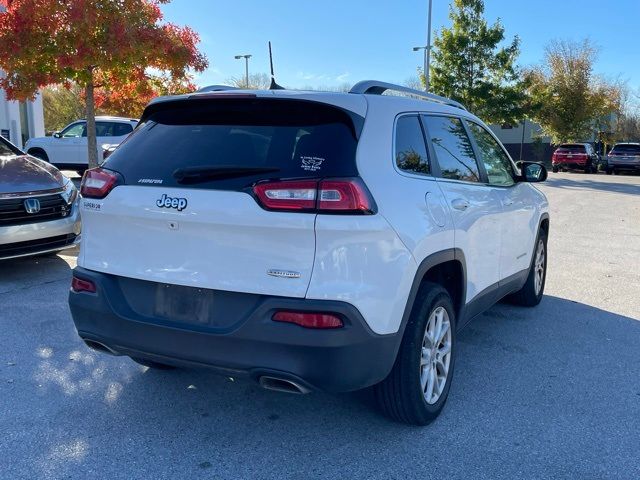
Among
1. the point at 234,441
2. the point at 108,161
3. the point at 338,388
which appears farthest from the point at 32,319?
the point at 338,388

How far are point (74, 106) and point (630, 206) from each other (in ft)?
129

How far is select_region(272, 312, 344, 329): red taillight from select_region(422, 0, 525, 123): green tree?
25.7 m

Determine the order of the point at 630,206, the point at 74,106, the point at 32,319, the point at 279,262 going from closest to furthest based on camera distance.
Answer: the point at 279,262 < the point at 32,319 < the point at 630,206 < the point at 74,106

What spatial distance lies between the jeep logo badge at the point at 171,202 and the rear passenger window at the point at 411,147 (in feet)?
3.67

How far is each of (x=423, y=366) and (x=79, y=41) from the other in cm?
926

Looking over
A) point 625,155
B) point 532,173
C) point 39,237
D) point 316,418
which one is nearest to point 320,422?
point 316,418

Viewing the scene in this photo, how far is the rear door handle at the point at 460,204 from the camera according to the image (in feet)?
11.7

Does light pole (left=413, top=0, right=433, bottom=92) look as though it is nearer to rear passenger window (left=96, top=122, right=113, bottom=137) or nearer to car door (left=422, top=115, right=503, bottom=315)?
rear passenger window (left=96, top=122, right=113, bottom=137)

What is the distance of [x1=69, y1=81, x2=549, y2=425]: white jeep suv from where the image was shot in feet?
8.81

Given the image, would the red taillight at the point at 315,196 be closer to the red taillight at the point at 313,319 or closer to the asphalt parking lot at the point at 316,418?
the red taillight at the point at 313,319

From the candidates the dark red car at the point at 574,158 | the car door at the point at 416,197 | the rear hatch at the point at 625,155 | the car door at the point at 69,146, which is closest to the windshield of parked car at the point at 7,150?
the car door at the point at 416,197

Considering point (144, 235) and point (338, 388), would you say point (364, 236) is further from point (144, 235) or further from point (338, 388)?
point (144, 235)

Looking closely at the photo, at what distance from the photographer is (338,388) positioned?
279 cm

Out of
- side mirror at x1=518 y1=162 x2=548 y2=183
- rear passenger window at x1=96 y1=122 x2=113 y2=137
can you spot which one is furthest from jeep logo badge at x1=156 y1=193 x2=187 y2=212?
rear passenger window at x1=96 y1=122 x2=113 y2=137
